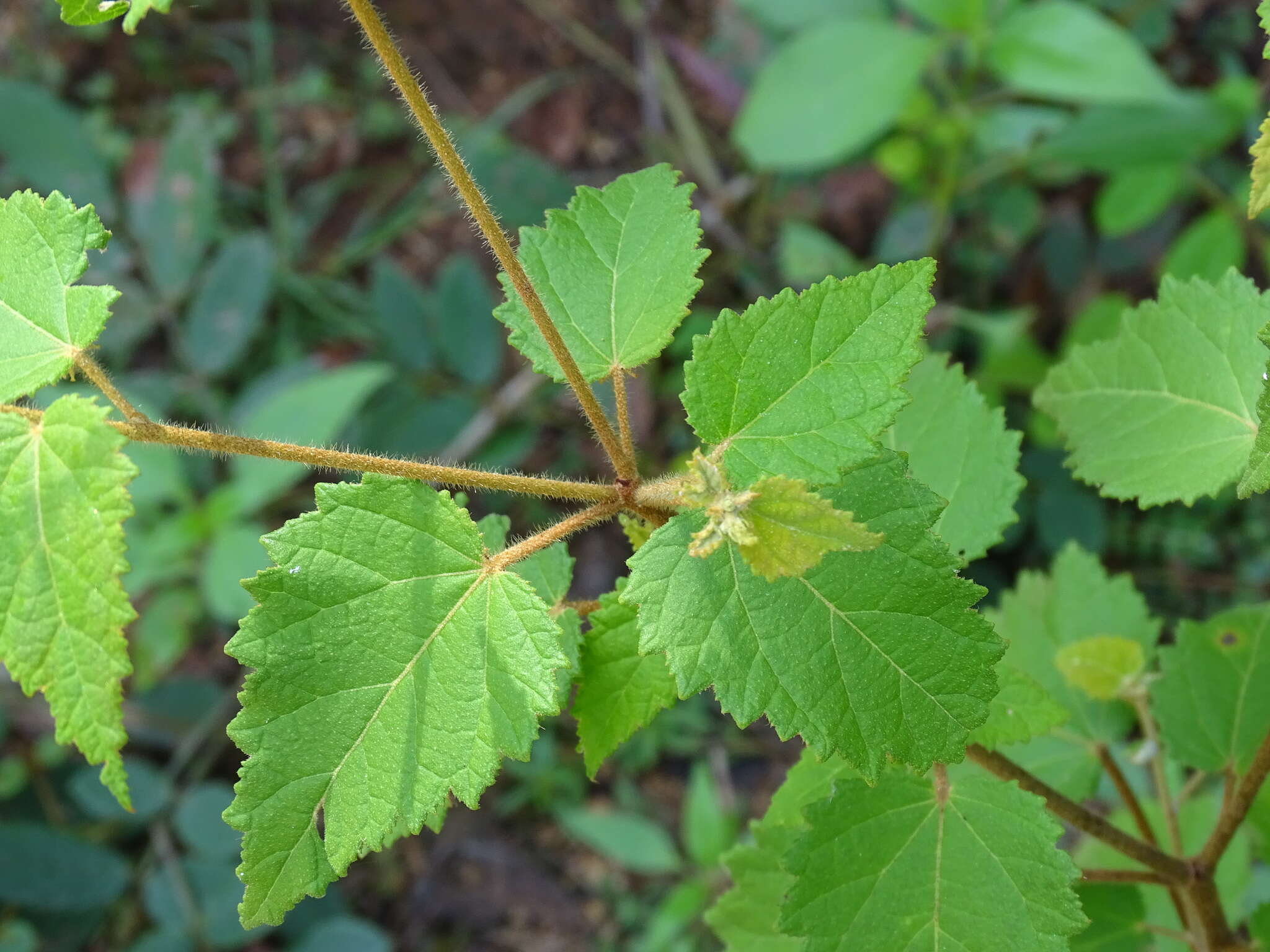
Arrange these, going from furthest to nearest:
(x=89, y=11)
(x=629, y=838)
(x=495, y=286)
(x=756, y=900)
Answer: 1. (x=495, y=286)
2. (x=629, y=838)
3. (x=756, y=900)
4. (x=89, y=11)

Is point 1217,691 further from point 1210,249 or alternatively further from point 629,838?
point 629,838

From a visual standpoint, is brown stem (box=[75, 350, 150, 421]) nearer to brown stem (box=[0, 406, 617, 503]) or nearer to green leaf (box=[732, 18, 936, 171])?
brown stem (box=[0, 406, 617, 503])

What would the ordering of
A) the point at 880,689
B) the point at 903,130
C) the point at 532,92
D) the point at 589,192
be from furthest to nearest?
the point at 532,92 → the point at 903,130 → the point at 589,192 → the point at 880,689

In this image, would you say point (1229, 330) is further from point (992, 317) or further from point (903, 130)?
point (903, 130)

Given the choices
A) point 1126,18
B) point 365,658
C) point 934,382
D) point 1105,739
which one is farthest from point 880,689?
point 1126,18

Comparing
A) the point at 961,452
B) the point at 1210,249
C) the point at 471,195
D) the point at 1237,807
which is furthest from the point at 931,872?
the point at 1210,249

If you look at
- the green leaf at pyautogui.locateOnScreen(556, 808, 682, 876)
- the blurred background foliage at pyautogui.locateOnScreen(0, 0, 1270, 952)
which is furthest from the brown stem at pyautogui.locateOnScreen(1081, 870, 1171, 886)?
the green leaf at pyautogui.locateOnScreen(556, 808, 682, 876)

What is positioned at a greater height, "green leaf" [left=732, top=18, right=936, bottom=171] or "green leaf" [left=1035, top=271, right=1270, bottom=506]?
"green leaf" [left=732, top=18, right=936, bottom=171]
